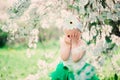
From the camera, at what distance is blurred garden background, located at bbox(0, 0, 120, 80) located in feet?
9.25

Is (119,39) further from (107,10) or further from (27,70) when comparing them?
(27,70)

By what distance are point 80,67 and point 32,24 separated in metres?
0.44

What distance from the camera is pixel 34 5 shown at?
281 cm

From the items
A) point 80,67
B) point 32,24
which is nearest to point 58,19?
point 32,24

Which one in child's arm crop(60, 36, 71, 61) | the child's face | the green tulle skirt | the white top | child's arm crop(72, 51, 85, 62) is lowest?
the green tulle skirt

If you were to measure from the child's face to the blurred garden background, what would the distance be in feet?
0.11

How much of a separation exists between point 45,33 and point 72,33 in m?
0.19

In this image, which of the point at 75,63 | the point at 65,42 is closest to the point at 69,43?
the point at 65,42

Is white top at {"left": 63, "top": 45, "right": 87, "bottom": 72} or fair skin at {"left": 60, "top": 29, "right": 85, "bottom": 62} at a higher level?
fair skin at {"left": 60, "top": 29, "right": 85, "bottom": 62}

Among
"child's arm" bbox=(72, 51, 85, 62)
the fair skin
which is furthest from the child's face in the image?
"child's arm" bbox=(72, 51, 85, 62)

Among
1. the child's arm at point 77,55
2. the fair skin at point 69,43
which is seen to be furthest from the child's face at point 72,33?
the child's arm at point 77,55

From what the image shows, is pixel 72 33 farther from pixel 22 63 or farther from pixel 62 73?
pixel 22 63

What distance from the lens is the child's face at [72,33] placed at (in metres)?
2.84

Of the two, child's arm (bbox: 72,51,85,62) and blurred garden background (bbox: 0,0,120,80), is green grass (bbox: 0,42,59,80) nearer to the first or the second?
blurred garden background (bbox: 0,0,120,80)
